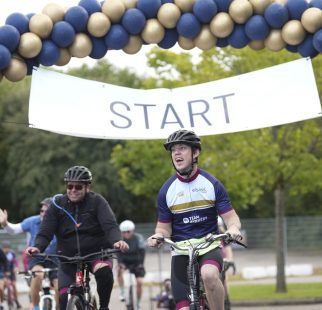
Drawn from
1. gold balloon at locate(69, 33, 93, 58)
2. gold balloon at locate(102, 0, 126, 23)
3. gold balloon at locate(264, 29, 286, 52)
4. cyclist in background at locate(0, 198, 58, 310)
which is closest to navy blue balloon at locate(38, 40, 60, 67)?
gold balloon at locate(69, 33, 93, 58)

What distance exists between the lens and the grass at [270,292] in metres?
24.6

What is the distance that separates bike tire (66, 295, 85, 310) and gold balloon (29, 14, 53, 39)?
3691 millimetres

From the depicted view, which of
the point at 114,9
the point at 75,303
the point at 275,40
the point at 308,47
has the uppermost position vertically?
the point at 114,9

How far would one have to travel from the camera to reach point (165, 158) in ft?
113

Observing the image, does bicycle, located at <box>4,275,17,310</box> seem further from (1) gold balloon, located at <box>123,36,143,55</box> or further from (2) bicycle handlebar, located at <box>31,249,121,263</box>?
(2) bicycle handlebar, located at <box>31,249,121,263</box>

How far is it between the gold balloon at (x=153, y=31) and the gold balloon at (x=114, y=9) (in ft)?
1.14

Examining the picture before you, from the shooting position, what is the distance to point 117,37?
41.8 ft

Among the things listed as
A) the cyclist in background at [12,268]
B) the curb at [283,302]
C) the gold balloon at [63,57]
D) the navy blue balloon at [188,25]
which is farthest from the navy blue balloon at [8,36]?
the cyclist in background at [12,268]

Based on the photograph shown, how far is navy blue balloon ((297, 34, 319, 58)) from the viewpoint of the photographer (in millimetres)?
12539

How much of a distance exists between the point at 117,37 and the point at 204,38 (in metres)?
1.07

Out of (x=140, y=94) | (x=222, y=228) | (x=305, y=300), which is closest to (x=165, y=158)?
(x=305, y=300)

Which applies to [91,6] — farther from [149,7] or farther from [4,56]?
[4,56]

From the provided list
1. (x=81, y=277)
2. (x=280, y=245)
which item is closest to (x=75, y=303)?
(x=81, y=277)

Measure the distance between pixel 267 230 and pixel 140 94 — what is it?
31100mm
